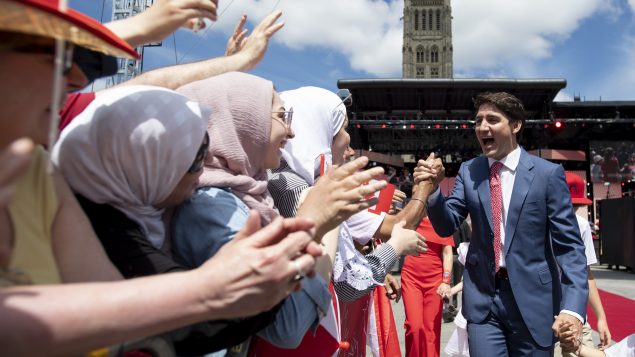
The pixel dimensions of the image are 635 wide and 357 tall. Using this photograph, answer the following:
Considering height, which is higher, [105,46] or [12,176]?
[105,46]

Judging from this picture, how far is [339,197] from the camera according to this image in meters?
1.18

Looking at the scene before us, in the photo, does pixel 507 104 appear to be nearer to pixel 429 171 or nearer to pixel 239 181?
pixel 429 171

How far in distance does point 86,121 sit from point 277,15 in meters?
1.05

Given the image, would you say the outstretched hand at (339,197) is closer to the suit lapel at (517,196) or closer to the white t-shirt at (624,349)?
the suit lapel at (517,196)

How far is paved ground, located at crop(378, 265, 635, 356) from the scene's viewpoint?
5703mm

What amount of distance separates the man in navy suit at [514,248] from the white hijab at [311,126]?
581 millimetres

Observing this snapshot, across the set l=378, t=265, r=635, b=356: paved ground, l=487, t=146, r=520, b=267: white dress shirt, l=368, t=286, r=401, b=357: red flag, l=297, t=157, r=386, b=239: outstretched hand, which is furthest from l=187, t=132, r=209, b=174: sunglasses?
l=378, t=265, r=635, b=356: paved ground

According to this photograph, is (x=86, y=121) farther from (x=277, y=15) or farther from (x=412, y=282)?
(x=412, y=282)

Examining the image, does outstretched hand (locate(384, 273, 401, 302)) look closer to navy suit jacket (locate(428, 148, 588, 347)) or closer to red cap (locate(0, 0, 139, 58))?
navy suit jacket (locate(428, 148, 588, 347))

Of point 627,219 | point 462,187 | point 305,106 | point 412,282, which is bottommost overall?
point 627,219

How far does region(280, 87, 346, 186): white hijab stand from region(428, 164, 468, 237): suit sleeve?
33.5 inches

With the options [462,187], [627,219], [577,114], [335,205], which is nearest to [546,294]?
[462,187]

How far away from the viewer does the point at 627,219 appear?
13680 millimetres

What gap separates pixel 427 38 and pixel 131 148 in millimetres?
83398
